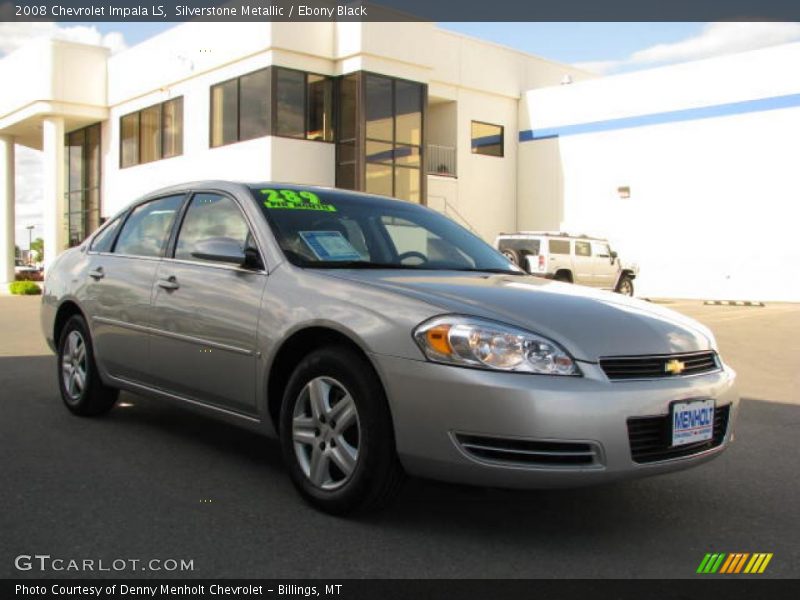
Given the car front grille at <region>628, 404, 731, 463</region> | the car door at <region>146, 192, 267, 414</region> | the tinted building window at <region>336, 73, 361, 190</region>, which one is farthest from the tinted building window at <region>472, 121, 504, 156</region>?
the car front grille at <region>628, 404, 731, 463</region>

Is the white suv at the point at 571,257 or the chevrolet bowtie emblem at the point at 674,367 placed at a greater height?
the white suv at the point at 571,257

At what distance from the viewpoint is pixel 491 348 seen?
335 centimetres

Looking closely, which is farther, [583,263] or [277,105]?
[277,105]

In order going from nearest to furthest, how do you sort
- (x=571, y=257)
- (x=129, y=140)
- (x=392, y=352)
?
1. (x=392, y=352)
2. (x=571, y=257)
3. (x=129, y=140)

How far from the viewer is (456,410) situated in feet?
10.8

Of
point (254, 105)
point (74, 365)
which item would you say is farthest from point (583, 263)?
point (74, 365)

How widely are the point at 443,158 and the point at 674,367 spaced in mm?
23939

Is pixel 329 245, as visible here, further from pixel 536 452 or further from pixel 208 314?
pixel 536 452

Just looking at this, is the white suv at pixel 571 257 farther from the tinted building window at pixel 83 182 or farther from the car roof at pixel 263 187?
the tinted building window at pixel 83 182

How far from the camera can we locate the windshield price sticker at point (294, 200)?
15.2 ft

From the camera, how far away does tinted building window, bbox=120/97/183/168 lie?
2661 cm

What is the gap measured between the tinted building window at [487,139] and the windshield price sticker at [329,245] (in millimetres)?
23875

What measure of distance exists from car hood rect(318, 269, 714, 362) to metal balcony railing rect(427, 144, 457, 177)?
23.1 metres

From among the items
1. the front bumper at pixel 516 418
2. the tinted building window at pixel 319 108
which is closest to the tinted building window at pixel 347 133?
the tinted building window at pixel 319 108
